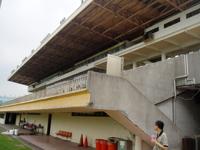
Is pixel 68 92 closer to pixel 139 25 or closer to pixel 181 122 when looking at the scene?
pixel 181 122

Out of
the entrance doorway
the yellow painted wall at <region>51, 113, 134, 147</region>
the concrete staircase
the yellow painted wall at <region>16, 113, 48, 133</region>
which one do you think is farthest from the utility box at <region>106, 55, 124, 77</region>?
the entrance doorway

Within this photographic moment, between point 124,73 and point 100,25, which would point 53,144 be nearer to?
point 124,73

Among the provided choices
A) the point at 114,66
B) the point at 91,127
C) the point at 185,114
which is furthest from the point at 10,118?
the point at 114,66

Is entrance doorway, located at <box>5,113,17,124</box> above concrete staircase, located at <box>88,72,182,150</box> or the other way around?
the other way around

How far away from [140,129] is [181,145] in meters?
2.06

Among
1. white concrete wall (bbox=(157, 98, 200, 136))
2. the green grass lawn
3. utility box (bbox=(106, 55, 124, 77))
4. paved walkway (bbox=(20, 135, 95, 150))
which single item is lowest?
paved walkway (bbox=(20, 135, 95, 150))

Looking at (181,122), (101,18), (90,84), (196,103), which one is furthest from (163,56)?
(90,84)

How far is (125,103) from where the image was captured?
7992 millimetres

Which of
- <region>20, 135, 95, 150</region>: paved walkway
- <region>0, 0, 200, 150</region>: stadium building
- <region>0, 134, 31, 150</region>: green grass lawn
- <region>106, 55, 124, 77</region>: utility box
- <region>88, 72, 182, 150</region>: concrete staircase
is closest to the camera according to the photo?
<region>88, 72, 182, 150</region>: concrete staircase

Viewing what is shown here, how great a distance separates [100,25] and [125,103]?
13075 millimetres

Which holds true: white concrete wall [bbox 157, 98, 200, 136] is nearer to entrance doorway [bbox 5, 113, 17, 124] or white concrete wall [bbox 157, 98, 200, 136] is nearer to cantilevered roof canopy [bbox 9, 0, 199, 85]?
cantilevered roof canopy [bbox 9, 0, 199, 85]

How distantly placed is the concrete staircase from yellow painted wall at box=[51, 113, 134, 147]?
277 centimetres

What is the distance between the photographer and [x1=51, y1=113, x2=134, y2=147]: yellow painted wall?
12.7m

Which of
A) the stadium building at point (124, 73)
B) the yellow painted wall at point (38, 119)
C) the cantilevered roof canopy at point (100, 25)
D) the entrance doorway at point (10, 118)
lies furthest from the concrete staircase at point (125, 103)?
the entrance doorway at point (10, 118)
